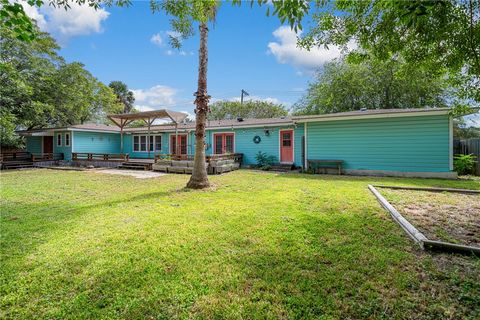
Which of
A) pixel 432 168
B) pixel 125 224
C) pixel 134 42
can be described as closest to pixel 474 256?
pixel 125 224

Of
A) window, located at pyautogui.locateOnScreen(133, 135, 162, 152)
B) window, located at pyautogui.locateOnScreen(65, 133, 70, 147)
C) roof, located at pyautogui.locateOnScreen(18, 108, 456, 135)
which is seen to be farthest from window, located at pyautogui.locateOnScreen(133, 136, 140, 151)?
window, located at pyautogui.locateOnScreen(65, 133, 70, 147)

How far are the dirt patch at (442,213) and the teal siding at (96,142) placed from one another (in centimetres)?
1879

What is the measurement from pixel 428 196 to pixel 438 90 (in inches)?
679

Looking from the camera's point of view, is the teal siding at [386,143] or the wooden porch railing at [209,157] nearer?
the teal siding at [386,143]

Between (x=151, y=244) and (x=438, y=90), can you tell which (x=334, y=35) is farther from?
(x=438, y=90)

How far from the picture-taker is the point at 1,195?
21.7ft

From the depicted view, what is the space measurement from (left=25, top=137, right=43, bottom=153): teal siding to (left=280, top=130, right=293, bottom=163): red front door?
18.8m

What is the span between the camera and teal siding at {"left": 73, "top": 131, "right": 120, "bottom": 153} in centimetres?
1730

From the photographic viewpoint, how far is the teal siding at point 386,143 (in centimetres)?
953

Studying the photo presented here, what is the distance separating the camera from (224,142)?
15844 millimetres

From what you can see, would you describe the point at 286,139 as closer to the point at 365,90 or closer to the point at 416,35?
the point at 416,35

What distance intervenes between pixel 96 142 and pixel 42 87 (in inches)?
208

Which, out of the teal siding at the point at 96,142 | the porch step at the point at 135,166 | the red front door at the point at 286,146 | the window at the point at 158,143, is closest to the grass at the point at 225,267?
the red front door at the point at 286,146

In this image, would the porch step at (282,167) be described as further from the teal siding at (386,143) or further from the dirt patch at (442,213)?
the dirt patch at (442,213)
